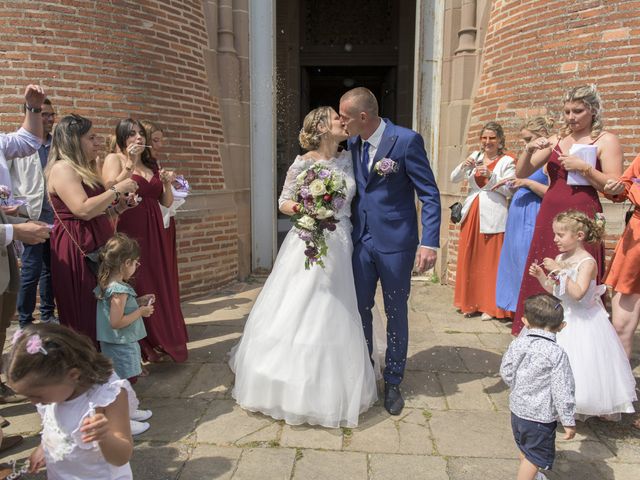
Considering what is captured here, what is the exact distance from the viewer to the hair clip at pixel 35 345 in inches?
69.2

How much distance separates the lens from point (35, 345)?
1769mm

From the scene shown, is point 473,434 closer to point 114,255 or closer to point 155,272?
point 114,255

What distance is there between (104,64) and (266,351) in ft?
12.9

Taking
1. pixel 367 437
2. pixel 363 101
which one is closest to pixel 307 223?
pixel 363 101

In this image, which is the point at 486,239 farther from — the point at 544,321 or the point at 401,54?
the point at 401,54

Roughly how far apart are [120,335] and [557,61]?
5250 millimetres

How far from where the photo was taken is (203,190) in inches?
255

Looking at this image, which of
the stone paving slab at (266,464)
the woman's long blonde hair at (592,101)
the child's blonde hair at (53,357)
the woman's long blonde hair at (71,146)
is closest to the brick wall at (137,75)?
the woman's long blonde hair at (71,146)

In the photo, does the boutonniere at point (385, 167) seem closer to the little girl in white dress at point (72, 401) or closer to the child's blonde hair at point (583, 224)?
the child's blonde hair at point (583, 224)

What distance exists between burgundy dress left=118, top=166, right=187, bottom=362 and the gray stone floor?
0.69ft

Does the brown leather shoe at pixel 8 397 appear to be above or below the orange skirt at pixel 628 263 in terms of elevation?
below

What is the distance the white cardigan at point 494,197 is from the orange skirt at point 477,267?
87 millimetres

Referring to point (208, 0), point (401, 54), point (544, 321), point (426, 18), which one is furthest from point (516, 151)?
point (401, 54)

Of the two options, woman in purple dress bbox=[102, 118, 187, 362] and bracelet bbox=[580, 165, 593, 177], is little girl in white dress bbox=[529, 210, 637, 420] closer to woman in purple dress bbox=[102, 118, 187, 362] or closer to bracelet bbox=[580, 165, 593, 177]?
bracelet bbox=[580, 165, 593, 177]
